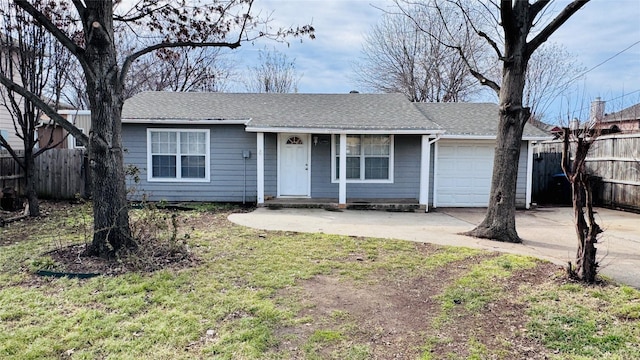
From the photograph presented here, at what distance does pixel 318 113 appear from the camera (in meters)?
12.2

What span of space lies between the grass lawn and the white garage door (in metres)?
6.34

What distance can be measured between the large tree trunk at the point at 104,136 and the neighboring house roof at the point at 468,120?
902 centimetres

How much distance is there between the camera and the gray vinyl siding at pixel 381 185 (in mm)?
11773

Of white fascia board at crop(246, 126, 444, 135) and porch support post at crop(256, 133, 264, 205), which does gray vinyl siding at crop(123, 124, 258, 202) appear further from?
white fascia board at crop(246, 126, 444, 135)

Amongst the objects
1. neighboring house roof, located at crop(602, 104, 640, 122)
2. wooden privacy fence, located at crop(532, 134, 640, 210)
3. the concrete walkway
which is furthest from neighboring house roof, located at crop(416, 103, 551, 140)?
neighboring house roof, located at crop(602, 104, 640, 122)

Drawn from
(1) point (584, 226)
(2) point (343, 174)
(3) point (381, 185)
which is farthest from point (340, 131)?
(1) point (584, 226)

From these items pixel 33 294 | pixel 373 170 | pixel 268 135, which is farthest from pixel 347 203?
pixel 33 294

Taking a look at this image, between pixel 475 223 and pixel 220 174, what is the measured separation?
735 centimetres

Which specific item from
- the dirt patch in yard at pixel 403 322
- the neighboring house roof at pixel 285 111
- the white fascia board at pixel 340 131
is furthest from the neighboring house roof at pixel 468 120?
the dirt patch in yard at pixel 403 322

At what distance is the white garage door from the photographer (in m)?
12.0

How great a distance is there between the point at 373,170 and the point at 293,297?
26.1 feet

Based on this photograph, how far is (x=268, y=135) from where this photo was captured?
11.7 meters

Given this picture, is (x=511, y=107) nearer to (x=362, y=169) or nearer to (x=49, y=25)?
(x=362, y=169)

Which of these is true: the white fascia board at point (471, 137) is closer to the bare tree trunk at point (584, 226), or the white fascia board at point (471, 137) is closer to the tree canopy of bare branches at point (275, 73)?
the bare tree trunk at point (584, 226)
